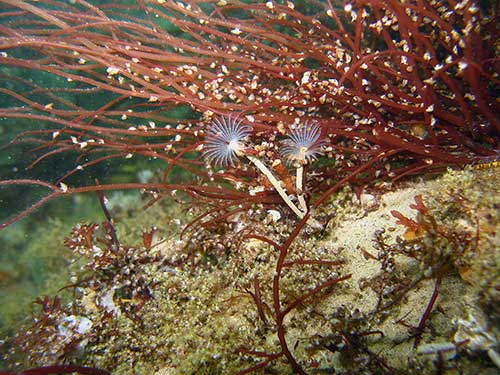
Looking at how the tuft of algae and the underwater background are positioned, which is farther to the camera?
the underwater background

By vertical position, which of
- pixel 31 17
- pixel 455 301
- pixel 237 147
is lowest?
pixel 455 301

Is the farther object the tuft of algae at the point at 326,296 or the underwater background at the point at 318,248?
the underwater background at the point at 318,248

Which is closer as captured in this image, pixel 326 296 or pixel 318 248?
pixel 326 296

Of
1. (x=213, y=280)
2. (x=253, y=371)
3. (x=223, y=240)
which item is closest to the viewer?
(x=253, y=371)

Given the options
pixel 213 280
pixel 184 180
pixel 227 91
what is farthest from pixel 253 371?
pixel 184 180

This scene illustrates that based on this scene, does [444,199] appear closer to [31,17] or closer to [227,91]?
[227,91]

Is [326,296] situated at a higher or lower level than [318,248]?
lower

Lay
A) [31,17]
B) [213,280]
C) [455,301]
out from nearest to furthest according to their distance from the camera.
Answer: [455,301] → [213,280] → [31,17]

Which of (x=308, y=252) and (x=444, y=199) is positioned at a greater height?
(x=308, y=252)
